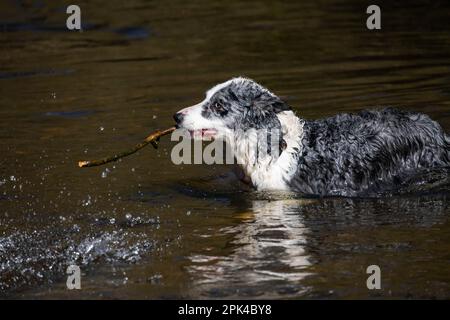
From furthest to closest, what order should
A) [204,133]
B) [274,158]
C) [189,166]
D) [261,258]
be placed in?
[189,166] < [274,158] < [204,133] < [261,258]

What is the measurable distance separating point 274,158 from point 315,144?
0.39 meters

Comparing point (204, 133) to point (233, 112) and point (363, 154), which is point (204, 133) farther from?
point (363, 154)

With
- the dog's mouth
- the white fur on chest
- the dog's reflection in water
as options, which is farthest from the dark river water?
the dog's mouth

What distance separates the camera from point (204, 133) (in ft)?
28.2

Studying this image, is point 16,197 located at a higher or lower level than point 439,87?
lower

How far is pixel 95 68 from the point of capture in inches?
587

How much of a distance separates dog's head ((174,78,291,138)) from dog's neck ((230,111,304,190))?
9 cm

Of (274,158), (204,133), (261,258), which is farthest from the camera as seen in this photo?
(274,158)

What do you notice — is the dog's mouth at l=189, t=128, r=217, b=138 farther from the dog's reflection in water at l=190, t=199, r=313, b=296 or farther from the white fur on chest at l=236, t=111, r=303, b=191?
the dog's reflection in water at l=190, t=199, r=313, b=296

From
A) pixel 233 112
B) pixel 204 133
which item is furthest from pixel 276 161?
pixel 204 133

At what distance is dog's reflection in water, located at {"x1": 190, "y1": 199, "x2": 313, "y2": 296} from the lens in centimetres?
677

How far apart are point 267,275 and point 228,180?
2.64 metres
